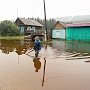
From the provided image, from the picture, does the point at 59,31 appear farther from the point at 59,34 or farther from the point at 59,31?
the point at 59,34

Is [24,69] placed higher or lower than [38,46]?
lower

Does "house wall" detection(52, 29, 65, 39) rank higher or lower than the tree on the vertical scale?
lower

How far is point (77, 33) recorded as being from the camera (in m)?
32.7

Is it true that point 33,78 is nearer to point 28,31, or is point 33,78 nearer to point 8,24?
point 8,24

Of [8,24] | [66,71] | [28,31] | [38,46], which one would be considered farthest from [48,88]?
[28,31]

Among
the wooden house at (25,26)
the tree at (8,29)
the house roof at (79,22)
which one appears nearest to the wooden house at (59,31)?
the house roof at (79,22)

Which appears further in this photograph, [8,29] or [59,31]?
[8,29]

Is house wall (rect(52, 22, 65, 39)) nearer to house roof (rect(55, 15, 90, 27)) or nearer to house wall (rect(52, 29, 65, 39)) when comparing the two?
house wall (rect(52, 29, 65, 39))

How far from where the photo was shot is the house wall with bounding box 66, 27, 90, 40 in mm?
31189

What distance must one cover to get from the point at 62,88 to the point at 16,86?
1.62 m

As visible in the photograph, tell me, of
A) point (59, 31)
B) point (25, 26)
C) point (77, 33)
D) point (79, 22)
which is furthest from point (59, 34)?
point (25, 26)

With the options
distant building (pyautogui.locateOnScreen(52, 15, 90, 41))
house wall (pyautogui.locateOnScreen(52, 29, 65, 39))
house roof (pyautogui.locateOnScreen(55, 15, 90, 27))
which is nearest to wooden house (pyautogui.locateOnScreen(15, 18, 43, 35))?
house wall (pyautogui.locateOnScreen(52, 29, 65, 39))

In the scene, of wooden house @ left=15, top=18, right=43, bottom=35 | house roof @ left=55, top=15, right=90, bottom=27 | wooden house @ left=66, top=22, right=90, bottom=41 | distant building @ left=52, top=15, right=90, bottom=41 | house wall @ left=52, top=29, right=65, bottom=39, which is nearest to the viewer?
wooden house @ left=66, top=22, right=90, bottom=41

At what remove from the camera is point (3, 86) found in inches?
298
